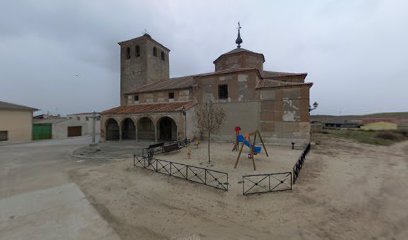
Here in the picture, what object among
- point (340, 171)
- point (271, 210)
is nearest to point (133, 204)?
point (271, 210)

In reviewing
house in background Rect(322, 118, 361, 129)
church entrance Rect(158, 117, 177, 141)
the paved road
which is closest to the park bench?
the paved road

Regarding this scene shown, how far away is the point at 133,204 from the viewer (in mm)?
6035

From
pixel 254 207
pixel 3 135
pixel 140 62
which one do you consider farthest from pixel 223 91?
pixel 3 135

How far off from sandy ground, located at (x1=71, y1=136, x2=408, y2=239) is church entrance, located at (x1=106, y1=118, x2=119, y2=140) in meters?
15.8

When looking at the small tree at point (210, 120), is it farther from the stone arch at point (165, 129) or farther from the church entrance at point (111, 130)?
the church entrance at point (111, 130)

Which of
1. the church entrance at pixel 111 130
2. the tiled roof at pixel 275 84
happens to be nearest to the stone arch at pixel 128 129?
the church entrance at pixel 111 130

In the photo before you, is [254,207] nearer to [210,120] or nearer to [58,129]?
[210,120]

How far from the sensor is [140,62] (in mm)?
29312

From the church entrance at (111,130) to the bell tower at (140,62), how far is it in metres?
4.92

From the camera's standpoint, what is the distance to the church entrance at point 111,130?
78.6 ft

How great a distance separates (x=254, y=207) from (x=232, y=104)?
1445cm

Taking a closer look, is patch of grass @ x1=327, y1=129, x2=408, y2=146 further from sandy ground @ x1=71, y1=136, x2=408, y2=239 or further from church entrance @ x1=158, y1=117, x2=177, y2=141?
church entrance @ x1=158, y1=117, x2=177, y2=141

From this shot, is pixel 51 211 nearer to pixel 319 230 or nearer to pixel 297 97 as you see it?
pixel 319 230

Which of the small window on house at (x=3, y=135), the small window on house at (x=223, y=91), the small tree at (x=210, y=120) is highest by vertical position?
the small window on house at (x=223, y=91)
